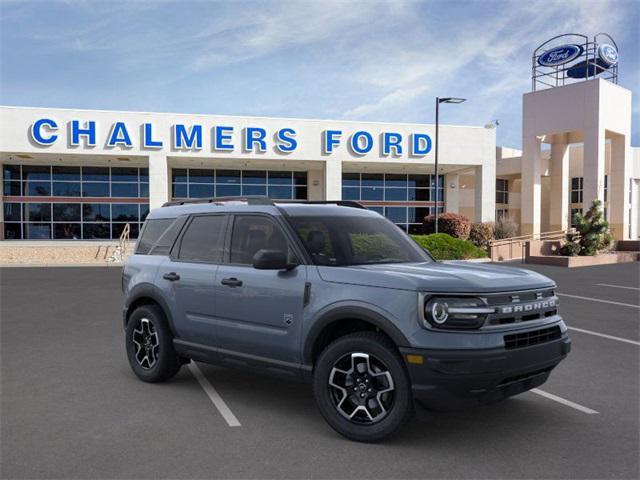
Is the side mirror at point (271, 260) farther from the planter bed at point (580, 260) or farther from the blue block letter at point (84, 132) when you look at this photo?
the blue block letter at point (84, 132)

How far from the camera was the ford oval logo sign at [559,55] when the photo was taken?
35750 millimetres

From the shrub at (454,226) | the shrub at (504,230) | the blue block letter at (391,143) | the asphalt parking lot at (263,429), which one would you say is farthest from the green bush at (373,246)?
the blue block letter at (391,143)

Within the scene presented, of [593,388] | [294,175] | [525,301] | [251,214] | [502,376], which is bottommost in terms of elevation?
[593,388]

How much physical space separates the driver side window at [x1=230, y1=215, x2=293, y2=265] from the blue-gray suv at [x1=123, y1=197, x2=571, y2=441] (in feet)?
0.04

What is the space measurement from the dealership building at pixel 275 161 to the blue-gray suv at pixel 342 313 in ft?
87.3

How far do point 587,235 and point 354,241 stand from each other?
2316 cm

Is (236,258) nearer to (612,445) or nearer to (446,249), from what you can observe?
(612,445)

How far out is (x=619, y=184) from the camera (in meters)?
37.1

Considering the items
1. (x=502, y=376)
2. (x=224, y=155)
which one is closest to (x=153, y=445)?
(x=502, y=376)

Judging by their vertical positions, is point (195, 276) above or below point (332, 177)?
below

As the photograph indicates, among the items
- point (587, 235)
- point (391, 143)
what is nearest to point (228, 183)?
point (391, 143)

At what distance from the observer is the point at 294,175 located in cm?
3928

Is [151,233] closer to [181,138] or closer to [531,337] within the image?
[531,337]

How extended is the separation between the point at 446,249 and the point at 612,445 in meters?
20.0
